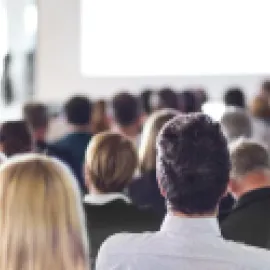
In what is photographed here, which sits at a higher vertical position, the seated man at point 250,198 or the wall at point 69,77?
the wall at point 69,77

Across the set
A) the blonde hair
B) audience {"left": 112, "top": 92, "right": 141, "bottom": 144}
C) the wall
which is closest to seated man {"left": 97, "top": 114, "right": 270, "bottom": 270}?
the blonde hair

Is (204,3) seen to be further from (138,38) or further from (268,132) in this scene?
(268,132)

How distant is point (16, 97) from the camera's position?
7.59 meters

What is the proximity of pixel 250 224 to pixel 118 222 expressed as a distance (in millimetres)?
495

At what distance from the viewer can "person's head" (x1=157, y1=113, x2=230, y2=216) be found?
5.22ft

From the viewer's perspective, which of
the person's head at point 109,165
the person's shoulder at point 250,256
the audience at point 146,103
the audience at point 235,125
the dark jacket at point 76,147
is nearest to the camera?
the person's shoulder at point 250,256

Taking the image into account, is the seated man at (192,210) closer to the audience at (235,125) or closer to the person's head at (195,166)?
the person's head at (195,166)

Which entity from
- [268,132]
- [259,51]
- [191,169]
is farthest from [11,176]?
[259,51]

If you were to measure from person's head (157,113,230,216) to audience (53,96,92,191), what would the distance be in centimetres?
206

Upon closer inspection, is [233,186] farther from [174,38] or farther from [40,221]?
[174,38]

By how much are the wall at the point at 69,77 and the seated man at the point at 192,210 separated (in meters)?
6.25

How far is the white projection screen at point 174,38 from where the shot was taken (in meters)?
7.78

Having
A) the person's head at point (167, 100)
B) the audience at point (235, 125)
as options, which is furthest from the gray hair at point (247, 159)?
the person's head at point (167, 100)

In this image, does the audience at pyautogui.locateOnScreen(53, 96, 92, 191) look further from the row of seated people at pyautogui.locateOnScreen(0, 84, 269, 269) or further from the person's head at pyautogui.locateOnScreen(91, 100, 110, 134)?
the row of seated people at pyautogui.locateOnScreen(0, 84, 269, 269)
